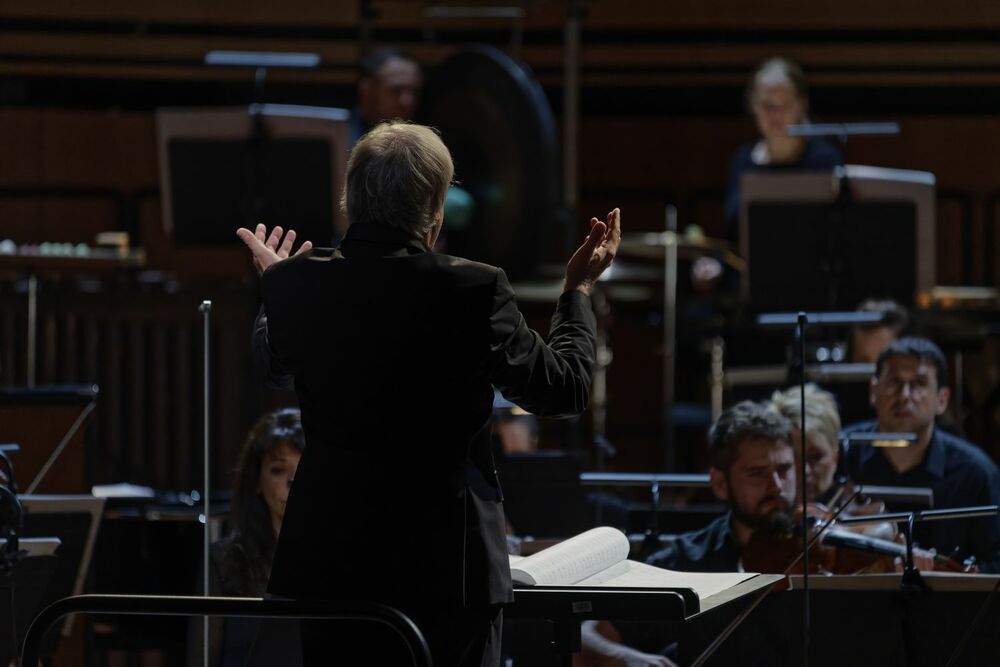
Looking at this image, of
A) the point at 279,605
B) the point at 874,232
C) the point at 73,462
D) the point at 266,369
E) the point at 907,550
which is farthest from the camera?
the point at 874,232

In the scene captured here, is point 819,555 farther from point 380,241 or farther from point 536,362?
point 380,241

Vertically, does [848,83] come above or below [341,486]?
above

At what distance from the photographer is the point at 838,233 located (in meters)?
5.64

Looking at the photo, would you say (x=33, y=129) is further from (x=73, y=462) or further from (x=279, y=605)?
(x=279, y=605)

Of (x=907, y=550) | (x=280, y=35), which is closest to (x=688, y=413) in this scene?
(x=280, y=35)

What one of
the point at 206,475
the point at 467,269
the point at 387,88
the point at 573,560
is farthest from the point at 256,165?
the point at 467,269

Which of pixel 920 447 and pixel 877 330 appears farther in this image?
pixel 877 330

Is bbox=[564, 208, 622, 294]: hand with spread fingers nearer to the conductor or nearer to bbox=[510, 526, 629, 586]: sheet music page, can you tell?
the conductor

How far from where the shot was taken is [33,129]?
328 inches

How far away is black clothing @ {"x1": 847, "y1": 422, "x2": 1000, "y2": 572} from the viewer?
416 centimetres

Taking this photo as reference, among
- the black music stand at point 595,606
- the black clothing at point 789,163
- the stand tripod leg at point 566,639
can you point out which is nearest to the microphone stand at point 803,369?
the black music stand at point 595,606

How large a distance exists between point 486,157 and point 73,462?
9.09 feet

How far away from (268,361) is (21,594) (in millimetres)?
944

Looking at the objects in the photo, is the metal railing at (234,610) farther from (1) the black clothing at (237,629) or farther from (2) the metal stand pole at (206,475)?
(1) the black clothing at (237,629)
